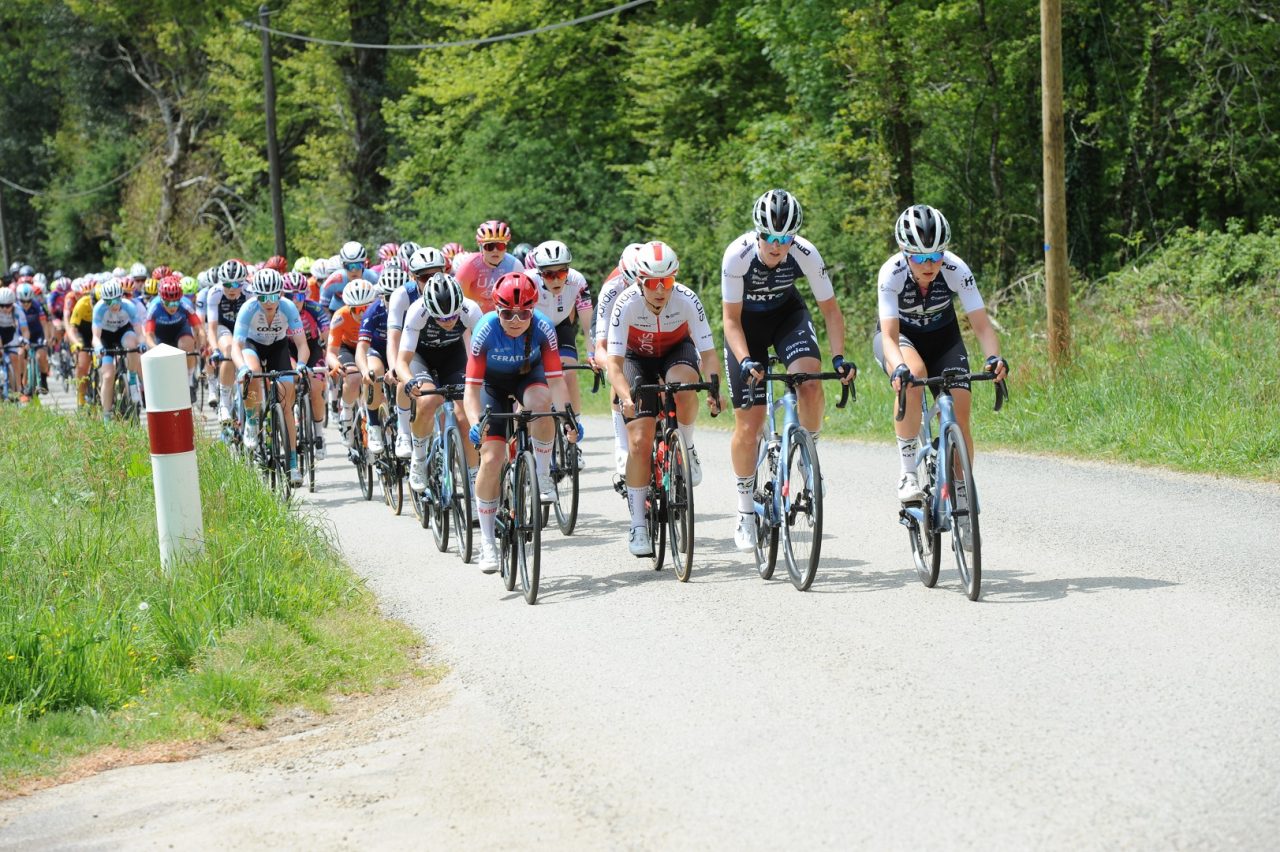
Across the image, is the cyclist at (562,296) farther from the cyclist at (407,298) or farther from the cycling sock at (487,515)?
the cycling sock at (487,515)

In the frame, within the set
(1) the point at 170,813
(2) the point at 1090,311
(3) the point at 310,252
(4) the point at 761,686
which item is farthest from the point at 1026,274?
(3) the point at 310,252

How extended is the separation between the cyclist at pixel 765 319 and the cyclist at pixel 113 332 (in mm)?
12517

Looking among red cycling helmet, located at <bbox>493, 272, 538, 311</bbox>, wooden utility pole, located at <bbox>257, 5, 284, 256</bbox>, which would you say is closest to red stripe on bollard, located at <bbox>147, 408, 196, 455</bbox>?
red cycling helmet, located at <bbox>493, 272, 538, 311</bbox>

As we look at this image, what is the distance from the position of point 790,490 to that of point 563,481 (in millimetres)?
4841

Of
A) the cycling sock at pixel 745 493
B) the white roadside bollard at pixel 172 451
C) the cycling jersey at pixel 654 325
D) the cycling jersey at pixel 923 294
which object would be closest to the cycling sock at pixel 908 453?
the cycling jersey at pixel 923 294

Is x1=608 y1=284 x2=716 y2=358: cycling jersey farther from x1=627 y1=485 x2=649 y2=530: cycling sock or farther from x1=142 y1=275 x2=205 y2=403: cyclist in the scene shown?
x1=142 y1=275 x2=205 y2=403: cyclist

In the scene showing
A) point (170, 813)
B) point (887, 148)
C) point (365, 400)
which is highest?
point (887, 148)

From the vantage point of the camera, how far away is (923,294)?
8.48 metres

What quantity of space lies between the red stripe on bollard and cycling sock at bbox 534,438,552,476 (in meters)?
2.67

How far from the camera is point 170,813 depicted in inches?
207

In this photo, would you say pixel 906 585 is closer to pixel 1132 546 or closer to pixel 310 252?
pixel 1132 546

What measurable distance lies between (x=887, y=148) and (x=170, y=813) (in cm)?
2130

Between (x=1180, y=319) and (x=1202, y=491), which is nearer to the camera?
(x=1202, y=491)

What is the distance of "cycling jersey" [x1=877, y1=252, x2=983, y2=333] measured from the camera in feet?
27.7
